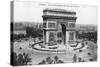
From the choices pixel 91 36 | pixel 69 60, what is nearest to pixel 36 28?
pixel 69 60

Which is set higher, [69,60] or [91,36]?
[91,36]

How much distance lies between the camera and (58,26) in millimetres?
3893

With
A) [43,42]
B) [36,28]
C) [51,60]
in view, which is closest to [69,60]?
[51,60]

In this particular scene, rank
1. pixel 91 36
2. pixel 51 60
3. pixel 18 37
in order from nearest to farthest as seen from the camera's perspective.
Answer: pixel 18 37 < pixel 51 60 < pixel 91 36

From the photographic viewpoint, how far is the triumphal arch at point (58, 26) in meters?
→ 3.80

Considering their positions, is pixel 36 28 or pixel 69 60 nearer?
pixel 36 28

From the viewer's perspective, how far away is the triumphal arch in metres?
3.80

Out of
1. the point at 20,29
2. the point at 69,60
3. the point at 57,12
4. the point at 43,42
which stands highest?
the point at 57,12

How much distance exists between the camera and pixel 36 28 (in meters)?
3.72

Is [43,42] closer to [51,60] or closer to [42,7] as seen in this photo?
[51,60]

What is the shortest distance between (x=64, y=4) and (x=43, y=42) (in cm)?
80

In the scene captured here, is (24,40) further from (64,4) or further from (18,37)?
(64,4)

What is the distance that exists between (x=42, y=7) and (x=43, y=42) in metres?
0.61

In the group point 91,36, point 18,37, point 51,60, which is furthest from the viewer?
point 91,36
